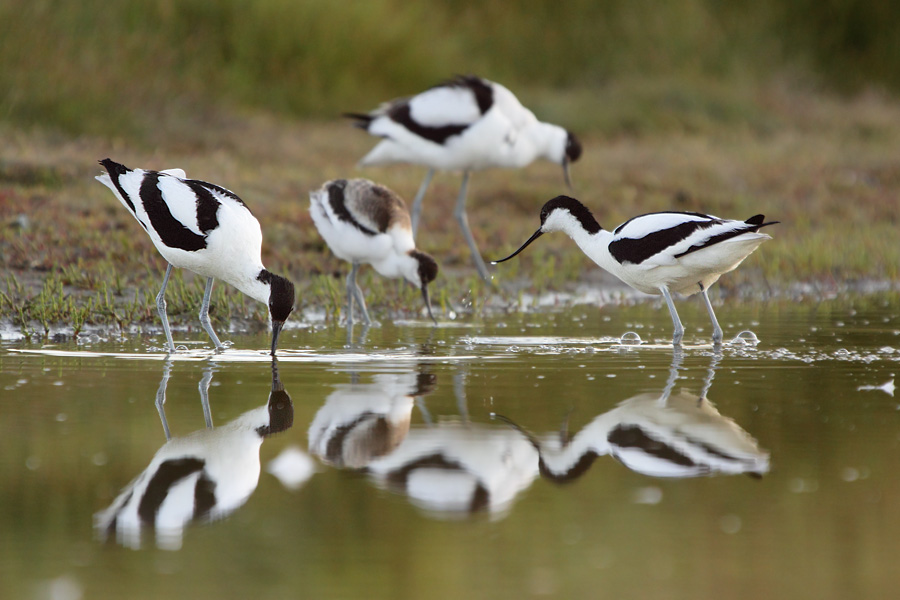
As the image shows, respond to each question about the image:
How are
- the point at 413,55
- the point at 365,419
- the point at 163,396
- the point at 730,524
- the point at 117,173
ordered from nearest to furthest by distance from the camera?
the point at 730,524 < the point at 365,419 < the point at 163,396 < the point at 117,173 < the point at 413,55

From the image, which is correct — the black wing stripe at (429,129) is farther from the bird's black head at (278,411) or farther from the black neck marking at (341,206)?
the bird's black head at (278,411)

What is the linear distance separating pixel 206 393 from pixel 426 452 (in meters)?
1.38

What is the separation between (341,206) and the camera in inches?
328

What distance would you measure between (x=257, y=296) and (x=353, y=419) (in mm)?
2000

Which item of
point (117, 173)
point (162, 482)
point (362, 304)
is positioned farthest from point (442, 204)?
point (162, 482)

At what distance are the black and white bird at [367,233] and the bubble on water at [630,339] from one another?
5.16 ft

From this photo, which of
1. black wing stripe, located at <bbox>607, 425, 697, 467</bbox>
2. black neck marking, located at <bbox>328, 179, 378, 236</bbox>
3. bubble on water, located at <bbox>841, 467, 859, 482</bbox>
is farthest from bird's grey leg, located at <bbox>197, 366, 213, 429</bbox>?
black neck marking, located at <bbox>328, 179, 378, 236</bbox>

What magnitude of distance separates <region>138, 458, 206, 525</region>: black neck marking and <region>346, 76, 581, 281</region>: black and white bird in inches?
262

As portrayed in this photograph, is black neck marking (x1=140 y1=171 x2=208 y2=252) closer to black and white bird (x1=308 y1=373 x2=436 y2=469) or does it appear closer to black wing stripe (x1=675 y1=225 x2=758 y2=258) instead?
black and white bird (x1=308 y1=373 x2=436 y2=469)

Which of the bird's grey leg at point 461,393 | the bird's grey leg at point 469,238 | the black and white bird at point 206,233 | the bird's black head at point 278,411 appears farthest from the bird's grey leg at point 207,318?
the bird's grey leg at point 469,238

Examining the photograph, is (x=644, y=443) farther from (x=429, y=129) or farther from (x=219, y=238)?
(x=429, y=129)

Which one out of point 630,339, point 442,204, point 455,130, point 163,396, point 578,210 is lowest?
point 163,396

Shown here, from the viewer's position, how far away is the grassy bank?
847 cm

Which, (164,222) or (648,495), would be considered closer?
(648,495)
